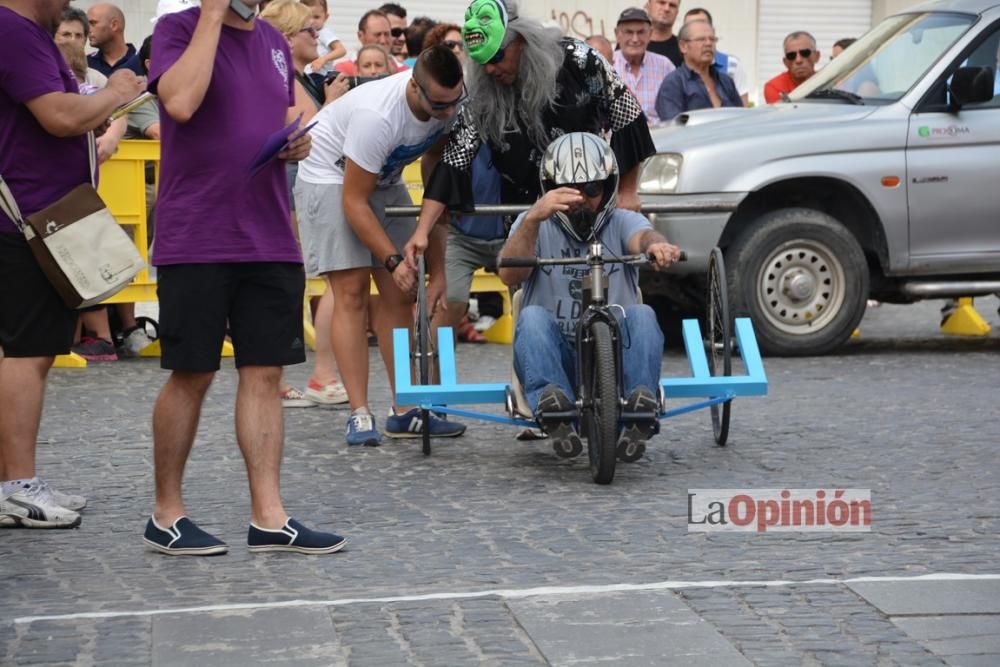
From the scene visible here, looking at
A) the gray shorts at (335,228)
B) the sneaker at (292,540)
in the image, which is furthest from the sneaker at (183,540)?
the gray shorts at (335,228)

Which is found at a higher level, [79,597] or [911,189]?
[911,189]

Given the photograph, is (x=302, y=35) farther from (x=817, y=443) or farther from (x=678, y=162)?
(x=817, y=443)

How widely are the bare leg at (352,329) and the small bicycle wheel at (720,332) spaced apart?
1612mm

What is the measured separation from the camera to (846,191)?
11.6 m

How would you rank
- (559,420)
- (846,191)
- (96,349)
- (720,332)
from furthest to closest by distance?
(96,349)
(846,191)
(720,332)
(559,420)

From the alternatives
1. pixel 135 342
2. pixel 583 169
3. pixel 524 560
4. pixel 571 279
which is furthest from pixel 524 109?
pixel 135 342

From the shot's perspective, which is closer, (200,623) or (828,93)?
(200,623)

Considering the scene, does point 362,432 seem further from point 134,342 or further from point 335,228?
point 134,342

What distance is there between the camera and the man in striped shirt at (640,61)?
44.9 ft

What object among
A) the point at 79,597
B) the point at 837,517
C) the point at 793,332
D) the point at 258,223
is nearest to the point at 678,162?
the point at 793,332

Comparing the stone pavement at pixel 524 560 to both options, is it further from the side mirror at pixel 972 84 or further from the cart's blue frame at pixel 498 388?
the side mirror at pixel 972 84

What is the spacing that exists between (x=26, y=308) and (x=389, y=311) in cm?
255

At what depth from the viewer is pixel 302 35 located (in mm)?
10344

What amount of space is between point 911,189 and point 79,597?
24.4ft
